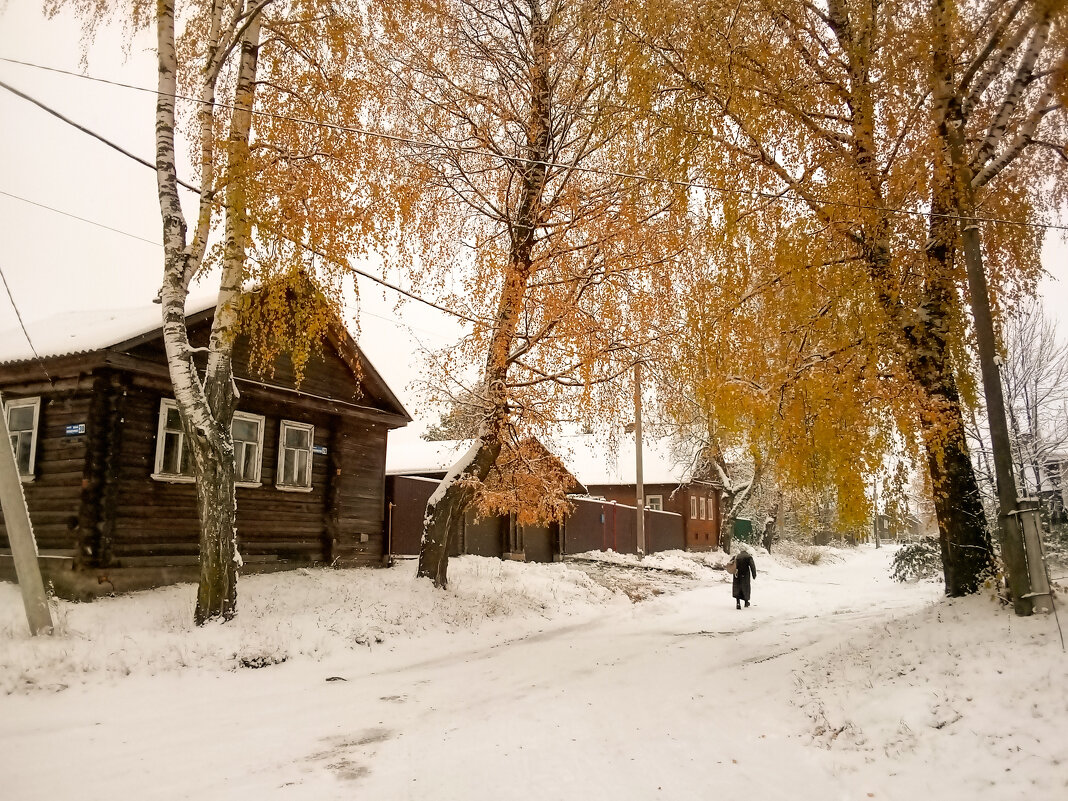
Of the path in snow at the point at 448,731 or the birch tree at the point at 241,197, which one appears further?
the birch tree at the point at 241,197

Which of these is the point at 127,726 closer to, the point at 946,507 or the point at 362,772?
the point at 362,772

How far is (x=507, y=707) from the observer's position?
7.66 meters

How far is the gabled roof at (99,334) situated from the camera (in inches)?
472

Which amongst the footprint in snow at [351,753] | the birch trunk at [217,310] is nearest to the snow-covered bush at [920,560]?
the footprint in snow at [351,753]

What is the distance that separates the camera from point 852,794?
16.3 ft

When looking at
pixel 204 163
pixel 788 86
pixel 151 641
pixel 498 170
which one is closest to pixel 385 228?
pixel 204 163

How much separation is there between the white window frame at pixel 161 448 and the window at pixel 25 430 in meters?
2.14

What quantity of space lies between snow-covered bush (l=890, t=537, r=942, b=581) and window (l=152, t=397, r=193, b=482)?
16642mm

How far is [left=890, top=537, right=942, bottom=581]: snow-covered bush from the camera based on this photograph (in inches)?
664

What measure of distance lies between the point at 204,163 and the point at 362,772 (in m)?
8.75

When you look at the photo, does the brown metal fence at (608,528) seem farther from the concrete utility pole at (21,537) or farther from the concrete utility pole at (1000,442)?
the concrete utility pole at (1000,442)

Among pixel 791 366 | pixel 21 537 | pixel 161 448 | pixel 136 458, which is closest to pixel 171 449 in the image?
pixel 161 448

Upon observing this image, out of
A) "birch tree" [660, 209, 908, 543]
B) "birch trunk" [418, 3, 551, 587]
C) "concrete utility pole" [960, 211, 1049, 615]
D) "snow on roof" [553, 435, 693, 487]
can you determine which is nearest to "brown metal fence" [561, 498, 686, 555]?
"snow on roof" [553, 435, 693, 487]

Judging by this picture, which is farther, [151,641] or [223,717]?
[151,641]
